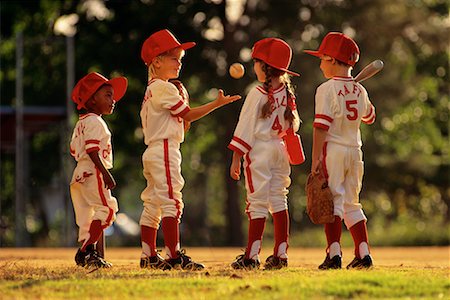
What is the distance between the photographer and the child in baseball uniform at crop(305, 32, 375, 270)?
466 inches

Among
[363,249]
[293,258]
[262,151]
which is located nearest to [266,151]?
[262,151]

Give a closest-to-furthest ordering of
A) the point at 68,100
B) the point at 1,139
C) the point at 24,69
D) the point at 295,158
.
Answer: the point at 295,158, the point at 68,100, the point at 1,139, the point at 24,69

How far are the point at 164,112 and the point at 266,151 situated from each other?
1084 millimetres

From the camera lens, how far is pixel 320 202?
11711 mm

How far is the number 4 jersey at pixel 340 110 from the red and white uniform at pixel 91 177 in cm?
219

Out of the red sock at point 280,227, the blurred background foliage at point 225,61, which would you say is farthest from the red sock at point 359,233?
the blurred background foliage at point 225,61

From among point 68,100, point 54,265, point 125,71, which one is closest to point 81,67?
point 125,71

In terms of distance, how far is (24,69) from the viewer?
3278 centimetres

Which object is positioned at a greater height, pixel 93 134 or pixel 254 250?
pixel 93 134

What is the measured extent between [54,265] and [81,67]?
1776 cm

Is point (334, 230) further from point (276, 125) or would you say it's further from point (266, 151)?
point (276, 125)

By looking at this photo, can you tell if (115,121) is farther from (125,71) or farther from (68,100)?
(68,100)

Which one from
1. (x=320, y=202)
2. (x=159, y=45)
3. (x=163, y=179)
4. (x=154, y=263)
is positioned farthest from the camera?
(x=159, y=45)

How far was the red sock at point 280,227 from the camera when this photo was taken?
11930 millimetres
